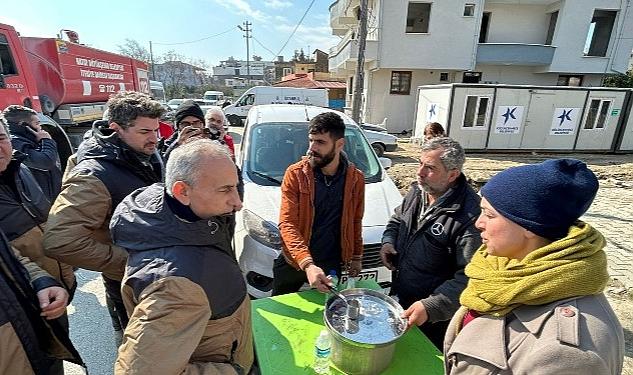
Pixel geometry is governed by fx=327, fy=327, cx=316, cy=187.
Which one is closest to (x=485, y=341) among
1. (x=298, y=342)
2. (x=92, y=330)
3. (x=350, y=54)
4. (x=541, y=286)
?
(x=541, y=286)

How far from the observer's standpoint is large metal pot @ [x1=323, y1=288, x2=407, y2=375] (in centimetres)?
131

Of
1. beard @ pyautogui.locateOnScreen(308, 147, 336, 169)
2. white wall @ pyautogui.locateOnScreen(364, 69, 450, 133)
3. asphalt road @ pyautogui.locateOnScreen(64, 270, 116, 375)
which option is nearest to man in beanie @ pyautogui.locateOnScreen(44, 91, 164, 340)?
asphalt road @ pyautogui.locateOnScreen(64, 270, 116, 375)

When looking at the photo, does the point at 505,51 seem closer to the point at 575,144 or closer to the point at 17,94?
the point at 575,144

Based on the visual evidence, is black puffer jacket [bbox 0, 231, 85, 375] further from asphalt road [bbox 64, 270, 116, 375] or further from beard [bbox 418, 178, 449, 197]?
beard [bbox 418, 178, 449, 197]

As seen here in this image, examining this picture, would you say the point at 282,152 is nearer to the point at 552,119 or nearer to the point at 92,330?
the point at 92,330

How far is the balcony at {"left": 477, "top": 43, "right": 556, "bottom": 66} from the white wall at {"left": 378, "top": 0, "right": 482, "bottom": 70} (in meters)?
0.83

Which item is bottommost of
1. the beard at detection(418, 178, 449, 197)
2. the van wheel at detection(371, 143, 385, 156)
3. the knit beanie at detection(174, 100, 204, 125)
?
the van wheel at detection(371, 143, 385, 156)

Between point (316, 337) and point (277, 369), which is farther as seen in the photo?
point (316, 337)

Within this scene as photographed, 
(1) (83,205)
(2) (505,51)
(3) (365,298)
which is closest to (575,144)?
(2) (505,51)

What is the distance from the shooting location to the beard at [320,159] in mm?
2285

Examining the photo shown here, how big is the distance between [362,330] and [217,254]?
2.31 feet

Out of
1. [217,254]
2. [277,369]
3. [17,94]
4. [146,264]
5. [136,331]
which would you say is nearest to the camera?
[136,331]

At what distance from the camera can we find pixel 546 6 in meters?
18.3

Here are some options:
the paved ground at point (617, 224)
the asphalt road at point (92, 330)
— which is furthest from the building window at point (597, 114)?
the asphalt road at point (92, 330)
